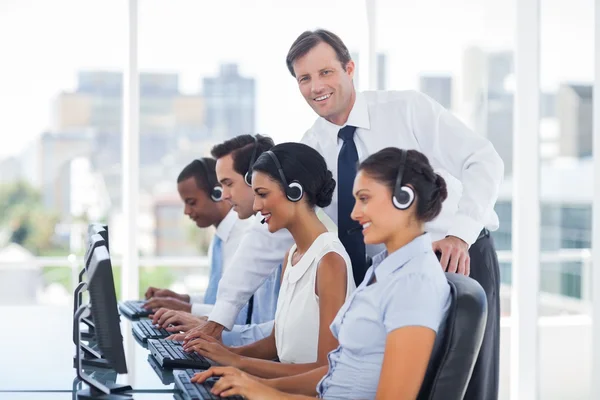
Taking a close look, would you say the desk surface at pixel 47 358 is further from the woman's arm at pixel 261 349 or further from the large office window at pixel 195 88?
the large office window at pixel 195 88

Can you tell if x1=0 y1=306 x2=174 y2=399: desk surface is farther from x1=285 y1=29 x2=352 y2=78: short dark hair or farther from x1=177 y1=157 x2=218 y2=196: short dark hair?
x1=285 y1=29 x2=352 y2=78: short dark hair

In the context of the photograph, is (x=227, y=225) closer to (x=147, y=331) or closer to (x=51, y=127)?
(x=147, y=331)

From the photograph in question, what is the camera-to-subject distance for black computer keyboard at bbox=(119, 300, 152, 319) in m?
2.88

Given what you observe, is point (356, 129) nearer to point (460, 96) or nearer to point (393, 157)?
point (393, 157)

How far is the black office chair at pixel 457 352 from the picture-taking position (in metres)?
1.53

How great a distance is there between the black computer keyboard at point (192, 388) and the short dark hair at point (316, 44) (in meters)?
1.04

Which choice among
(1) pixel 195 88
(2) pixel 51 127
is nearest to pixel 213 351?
(1) pixel 195 88

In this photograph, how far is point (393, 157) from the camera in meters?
1.74

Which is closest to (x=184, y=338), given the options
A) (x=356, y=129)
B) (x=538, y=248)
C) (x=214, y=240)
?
(x=356, y=129)

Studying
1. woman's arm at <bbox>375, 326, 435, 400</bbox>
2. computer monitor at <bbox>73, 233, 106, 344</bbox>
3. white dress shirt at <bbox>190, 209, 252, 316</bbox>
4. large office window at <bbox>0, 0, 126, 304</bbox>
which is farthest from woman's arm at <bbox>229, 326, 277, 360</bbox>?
large office window at <bbox>0, 0, 126, 304</bbox>

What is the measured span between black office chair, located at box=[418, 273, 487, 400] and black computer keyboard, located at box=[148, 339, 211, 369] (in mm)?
620

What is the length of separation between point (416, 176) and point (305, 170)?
21.1 inches

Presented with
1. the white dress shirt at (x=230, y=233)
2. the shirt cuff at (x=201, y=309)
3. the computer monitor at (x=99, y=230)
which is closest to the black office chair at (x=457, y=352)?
the computer monitor at (x=99, y=230)

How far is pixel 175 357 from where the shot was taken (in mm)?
2041
